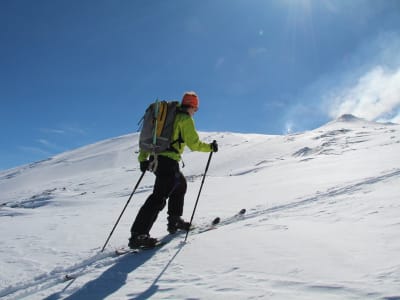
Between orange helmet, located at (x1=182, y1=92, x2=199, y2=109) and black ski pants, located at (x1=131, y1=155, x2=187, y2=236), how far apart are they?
34.7 inches

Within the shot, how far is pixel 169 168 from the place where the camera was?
18.2 ft

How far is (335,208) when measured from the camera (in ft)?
19.3

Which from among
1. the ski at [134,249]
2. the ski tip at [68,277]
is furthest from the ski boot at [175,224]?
the ski tip at [68,277]

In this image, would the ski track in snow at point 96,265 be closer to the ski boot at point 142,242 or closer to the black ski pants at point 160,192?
the ski boot at point 142,242

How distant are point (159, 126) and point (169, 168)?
673 mm

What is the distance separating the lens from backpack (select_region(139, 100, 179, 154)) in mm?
5270

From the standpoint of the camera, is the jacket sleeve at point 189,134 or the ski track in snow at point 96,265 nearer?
the ski track in snow at point 96,265

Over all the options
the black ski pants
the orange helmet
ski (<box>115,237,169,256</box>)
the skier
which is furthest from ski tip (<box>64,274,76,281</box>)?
the orange helmet

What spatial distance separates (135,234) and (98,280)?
130 cm

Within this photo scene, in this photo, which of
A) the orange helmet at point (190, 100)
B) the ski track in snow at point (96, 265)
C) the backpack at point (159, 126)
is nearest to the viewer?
the ski track in snow at point (96, 265)

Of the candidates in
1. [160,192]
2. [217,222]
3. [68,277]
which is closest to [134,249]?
[160,192]

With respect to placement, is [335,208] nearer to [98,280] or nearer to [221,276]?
[221,276]

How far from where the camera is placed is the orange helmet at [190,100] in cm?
557

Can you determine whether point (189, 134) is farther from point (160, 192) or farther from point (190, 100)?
point (160, 192)
